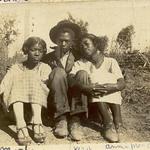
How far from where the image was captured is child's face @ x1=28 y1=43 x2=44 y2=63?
2516mm

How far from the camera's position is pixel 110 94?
2436mm

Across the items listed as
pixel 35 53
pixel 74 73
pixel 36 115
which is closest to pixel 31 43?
pixel 35 53

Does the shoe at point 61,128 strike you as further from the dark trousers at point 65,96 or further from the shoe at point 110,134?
the shoe at point 110,134

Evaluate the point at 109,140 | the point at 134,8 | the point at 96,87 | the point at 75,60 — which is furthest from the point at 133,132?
the point at 134,8

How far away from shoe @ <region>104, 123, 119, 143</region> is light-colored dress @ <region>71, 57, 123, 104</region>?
0.13 m

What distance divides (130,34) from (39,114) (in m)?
0.64

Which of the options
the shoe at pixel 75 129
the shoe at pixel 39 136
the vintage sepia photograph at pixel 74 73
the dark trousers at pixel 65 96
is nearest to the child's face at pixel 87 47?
the vintage sepia photograph at pixel 74 73

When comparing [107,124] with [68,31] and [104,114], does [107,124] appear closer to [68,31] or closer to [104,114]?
[104,114]

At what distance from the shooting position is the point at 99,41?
8.34 ft

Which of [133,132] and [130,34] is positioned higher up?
[130,34]

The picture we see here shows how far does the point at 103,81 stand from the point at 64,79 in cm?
20

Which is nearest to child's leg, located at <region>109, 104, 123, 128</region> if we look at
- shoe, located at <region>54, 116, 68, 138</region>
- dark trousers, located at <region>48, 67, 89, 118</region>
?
dark trousers, located at <region>48, 67, 89, 118</region>

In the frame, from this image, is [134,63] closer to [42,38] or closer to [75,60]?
[75,60]

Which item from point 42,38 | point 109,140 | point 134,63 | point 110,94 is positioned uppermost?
point 42,38
